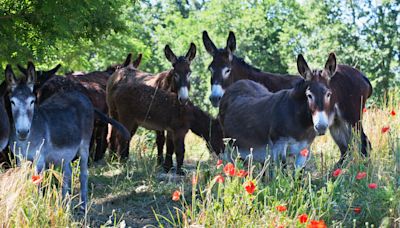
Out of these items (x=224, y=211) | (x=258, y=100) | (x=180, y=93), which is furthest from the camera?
(x=180, y=93)

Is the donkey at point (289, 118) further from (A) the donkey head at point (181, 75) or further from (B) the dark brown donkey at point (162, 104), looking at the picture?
(B) the dark brown donkey at point (162, 104)

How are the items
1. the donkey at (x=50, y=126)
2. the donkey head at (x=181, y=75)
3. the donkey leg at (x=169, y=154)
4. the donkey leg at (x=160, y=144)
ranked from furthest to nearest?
the donkey leg at (x=160, y=144), the donkey leg at (x=169, y=154), the donkey head at (x=181, y=75), the donkey at (x=50, y=126)

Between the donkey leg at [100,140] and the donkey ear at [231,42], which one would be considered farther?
the donkey leg at [100,140]

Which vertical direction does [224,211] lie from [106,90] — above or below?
below

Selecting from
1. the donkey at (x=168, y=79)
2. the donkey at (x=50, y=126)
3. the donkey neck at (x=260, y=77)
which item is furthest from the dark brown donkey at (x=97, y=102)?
the donkey at (x=50, y=126)

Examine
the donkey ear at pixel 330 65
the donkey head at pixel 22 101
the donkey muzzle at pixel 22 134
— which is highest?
the donkey ear at pixel 330 65

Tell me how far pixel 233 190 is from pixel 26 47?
4609 mm

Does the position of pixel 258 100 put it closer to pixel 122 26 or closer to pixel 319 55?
pixel 122 26

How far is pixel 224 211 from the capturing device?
488cm

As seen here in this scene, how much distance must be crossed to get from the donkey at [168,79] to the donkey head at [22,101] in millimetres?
3010

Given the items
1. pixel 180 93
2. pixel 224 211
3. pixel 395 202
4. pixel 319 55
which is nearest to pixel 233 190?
pixel 224 211

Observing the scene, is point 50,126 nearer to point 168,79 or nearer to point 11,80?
point 11,80

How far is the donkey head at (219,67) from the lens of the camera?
909 cm

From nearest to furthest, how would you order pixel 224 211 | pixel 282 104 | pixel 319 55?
pixel 224 211
pixel 282 104
pixel 319 55
